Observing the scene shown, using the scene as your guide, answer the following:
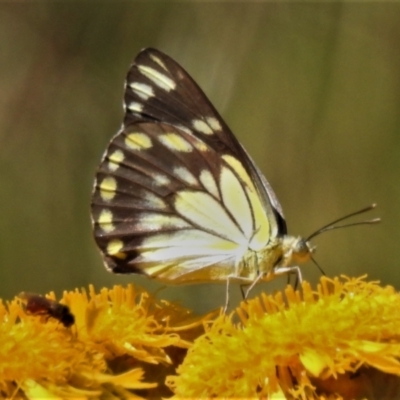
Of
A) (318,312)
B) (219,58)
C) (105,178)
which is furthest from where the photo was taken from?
(219,58)

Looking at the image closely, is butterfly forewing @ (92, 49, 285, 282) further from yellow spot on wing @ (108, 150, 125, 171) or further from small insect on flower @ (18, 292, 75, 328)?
A: small insect on flower @ (18, 292, 75, 328)

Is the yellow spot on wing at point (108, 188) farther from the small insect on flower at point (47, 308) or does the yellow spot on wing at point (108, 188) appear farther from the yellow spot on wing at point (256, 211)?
the small insect on flower at point (47, 308)

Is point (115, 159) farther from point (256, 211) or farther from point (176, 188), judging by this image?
point (256, 211)

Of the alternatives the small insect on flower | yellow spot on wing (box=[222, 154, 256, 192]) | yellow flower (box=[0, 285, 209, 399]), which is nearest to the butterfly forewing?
yellow spot on wing (box=[222, 154, 256, 192])

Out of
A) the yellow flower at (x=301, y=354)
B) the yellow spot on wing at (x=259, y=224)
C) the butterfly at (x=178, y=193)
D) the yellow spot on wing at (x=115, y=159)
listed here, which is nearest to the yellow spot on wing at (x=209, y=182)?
the butterfly at (x=178, y=193)

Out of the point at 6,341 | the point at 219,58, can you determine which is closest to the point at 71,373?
the point at 6,341

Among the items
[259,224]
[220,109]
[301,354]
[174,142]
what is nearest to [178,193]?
[174,142]

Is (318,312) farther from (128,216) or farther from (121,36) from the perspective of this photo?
(121,36)
